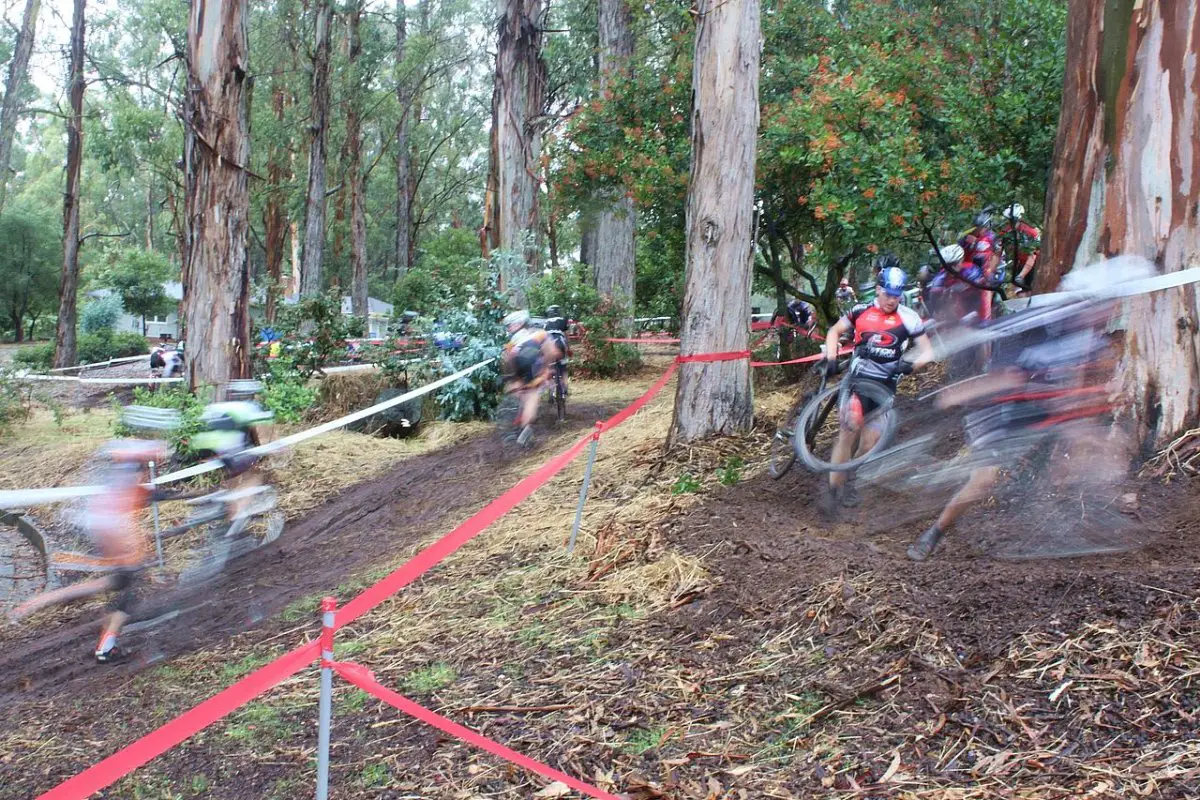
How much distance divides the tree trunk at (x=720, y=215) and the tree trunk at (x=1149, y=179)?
9.31 feet

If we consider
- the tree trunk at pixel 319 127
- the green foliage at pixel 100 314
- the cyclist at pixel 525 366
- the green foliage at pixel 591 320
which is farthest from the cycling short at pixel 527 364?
the green foliage at pixel 100 314

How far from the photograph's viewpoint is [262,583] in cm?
855

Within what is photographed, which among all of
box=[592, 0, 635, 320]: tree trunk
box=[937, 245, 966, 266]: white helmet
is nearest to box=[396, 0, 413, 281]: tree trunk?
box=[592, 0, 635, 320]: tree trunk

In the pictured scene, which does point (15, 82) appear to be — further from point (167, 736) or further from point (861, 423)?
point (167, 736)

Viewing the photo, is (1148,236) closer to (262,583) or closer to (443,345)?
(262,583)

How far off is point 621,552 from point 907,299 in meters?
9.10

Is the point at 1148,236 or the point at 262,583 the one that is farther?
the point at 262,583

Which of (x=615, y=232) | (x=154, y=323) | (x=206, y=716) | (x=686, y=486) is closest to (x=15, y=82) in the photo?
(x=615, y=232)

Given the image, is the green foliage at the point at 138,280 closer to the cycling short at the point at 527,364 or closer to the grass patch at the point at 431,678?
the cycling short at the point at 527,364

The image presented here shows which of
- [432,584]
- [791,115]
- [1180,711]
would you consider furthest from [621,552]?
[791,115]

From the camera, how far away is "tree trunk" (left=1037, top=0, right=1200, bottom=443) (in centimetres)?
680

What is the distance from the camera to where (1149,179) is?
694cm

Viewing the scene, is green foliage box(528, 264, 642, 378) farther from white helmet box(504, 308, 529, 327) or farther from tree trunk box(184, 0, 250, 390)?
tree trunk box(184, 0, 250, 390)

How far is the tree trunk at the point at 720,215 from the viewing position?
9008 millimetres
